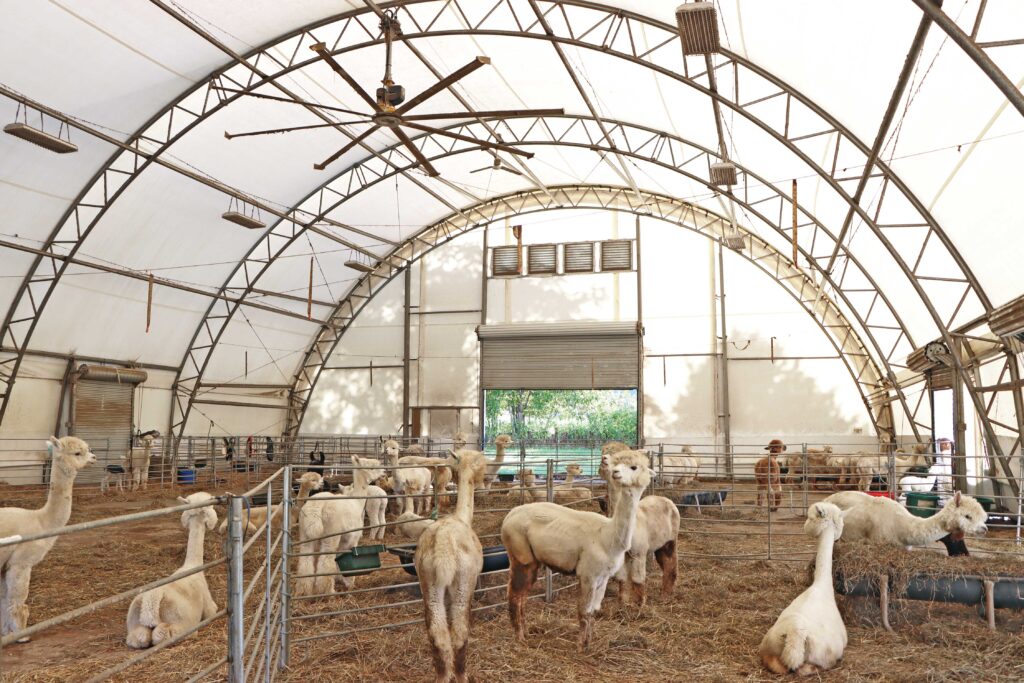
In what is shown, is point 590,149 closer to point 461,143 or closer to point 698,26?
point 461,143

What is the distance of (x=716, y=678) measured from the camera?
486 centimetres

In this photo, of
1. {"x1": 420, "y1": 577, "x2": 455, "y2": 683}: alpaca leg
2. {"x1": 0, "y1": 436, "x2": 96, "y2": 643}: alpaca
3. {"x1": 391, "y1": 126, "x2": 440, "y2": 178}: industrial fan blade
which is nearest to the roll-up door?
{"x1": 391, "y1": 126, "x2": 440, "y2": 178}: industrial fan blade

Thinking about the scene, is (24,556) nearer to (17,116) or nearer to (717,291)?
(17,116)

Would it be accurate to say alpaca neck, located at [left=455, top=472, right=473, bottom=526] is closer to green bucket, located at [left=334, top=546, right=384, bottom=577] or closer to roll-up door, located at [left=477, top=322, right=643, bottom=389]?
green bucket, located at [left=334, top=546, right=384, bottom=577]

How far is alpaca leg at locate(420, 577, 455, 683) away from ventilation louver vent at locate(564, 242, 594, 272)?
64.5ft

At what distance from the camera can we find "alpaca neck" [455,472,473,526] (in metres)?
4.82

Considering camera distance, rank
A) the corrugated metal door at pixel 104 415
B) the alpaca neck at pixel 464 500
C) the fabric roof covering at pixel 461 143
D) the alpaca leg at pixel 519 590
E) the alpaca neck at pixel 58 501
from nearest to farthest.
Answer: the alpaca neck at pixel 464 500
the alpaca leg at pixel 519 590
the alpaca neck at pixel 58 501
the fabric roof covering at pixel 461 143
the corrugated metal door at pixel 104 415

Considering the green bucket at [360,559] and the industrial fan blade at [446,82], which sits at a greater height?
the industrial fan blade at [446,82]

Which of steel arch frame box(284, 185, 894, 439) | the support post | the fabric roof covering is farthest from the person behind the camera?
steel arch frame box(284, 185, 894, 439)

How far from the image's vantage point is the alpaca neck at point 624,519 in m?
5.25

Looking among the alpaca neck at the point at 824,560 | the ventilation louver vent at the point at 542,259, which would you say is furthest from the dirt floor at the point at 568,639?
the ventilation louver vent at the point at 542,259

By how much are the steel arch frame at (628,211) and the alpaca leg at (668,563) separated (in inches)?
490

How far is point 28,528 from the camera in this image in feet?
19.5

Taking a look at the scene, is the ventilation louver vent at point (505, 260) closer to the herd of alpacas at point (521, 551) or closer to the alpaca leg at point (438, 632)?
the herd of alpacas at point (521, 551)
